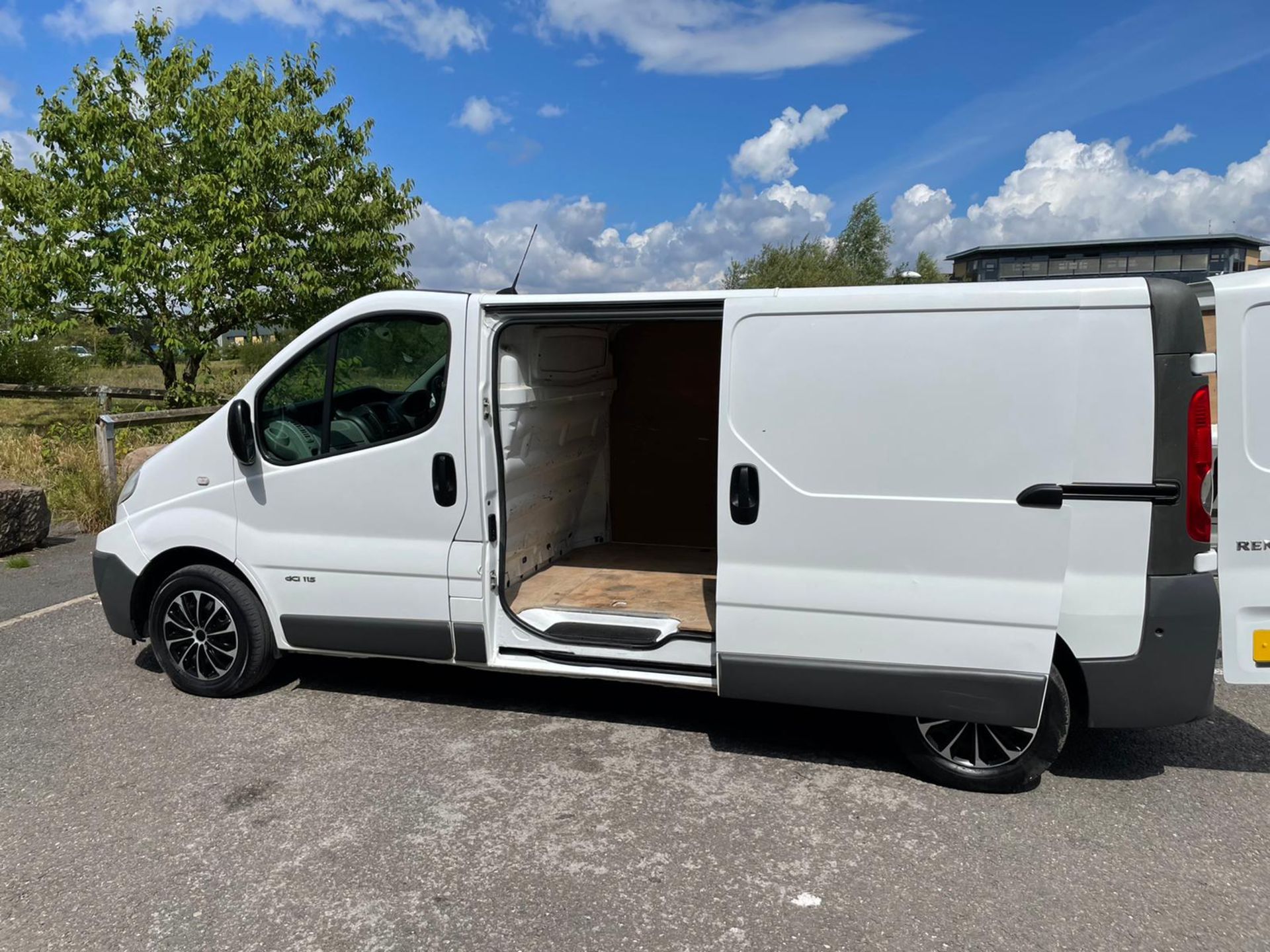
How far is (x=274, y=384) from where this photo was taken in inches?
168

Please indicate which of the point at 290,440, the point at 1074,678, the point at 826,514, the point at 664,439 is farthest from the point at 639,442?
the point at 1074,678

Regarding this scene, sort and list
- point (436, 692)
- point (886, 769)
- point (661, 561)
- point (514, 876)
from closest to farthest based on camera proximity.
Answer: point (514, 876) → point (886, 769) → point (436, 692) → point (661, 561)

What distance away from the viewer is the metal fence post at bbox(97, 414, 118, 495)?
358 inches

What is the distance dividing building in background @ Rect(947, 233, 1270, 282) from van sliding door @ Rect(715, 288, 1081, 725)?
15.0 m

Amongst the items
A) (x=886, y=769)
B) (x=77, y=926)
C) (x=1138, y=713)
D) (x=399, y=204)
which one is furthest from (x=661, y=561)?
(x=399, y=204)

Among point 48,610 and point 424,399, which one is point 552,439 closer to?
point 424,399

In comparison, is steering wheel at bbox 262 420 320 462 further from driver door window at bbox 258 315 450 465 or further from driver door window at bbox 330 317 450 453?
driver door window at bbox 330 317 450 453

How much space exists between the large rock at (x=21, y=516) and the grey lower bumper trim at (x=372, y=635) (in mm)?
5200

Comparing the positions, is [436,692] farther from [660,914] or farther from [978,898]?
[978,898]

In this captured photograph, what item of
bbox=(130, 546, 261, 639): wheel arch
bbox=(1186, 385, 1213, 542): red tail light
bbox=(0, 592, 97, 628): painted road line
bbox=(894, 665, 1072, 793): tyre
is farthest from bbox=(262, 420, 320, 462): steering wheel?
bbox=(1186, 385, 1213, 542): red tail light

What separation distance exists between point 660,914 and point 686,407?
12.7 feet

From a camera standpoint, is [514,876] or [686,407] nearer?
[514,876]

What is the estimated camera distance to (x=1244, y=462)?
311 cm

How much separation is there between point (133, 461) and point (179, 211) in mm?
6604
